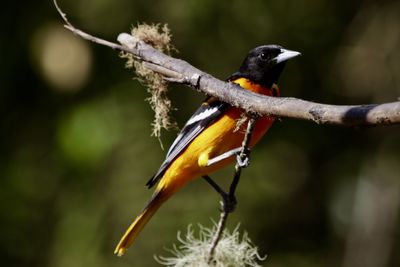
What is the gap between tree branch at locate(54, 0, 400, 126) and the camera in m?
1.75

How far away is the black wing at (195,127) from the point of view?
3469mm

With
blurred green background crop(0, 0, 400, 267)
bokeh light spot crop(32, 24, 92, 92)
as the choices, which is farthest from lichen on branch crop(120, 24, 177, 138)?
bokeh light spot crop(32, 24, 92, 92)

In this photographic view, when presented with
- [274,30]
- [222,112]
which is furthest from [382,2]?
[222,112]

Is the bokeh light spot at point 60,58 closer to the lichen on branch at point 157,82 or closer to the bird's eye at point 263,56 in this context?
the bird's eye at point 263,56

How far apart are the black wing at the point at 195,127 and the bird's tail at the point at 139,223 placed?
78 millimetres

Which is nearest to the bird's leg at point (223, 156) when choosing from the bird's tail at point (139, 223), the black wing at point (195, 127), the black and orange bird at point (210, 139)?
the black and orange bird at point (210, 139)

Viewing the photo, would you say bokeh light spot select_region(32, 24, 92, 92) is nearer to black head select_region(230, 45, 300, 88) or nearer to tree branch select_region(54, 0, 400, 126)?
black head select_region(230, 45, 300, 88)

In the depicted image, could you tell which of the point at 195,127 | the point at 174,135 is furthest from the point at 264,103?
the point at 174,135

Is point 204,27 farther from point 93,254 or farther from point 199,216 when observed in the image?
point 93,254

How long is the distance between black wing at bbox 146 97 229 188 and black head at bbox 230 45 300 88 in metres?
0.33

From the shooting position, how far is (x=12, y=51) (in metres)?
4.46

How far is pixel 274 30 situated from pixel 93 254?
173 centimetres

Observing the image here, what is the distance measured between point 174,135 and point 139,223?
0.76 meters

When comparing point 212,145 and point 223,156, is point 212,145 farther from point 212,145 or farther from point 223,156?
point 223,156
